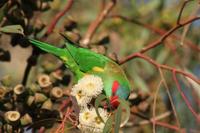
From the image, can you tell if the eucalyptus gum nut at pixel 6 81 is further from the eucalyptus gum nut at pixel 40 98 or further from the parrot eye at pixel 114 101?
the parrot eye at pixel 114 101

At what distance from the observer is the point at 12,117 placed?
1.51 m

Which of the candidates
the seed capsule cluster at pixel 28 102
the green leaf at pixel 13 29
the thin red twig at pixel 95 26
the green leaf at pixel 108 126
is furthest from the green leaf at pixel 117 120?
the thin red twig at pixel 95 26

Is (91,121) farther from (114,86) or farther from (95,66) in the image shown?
(95,66)

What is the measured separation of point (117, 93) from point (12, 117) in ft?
0.92

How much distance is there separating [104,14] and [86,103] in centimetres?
54

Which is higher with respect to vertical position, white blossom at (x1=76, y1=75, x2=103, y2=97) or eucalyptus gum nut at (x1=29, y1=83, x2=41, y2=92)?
eucalyptus gum nut at (x1=29, y1=83, x2=41, y2=92)

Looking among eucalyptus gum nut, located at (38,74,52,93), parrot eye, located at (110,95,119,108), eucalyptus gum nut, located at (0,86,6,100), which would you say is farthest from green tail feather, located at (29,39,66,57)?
parrot eye, located at (110,95,119,108)

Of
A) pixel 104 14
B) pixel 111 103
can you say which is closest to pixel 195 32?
pixel 104 14

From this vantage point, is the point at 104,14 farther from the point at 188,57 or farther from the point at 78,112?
the point at 188,57

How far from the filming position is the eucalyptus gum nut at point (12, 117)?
1497mm

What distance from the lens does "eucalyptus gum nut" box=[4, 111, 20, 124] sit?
150 centimetres

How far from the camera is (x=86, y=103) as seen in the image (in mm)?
1430

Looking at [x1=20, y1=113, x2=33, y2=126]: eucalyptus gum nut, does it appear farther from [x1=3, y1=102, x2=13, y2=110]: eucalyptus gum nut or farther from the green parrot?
the green parrot

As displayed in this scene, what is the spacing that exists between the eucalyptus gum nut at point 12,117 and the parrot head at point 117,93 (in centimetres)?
25
